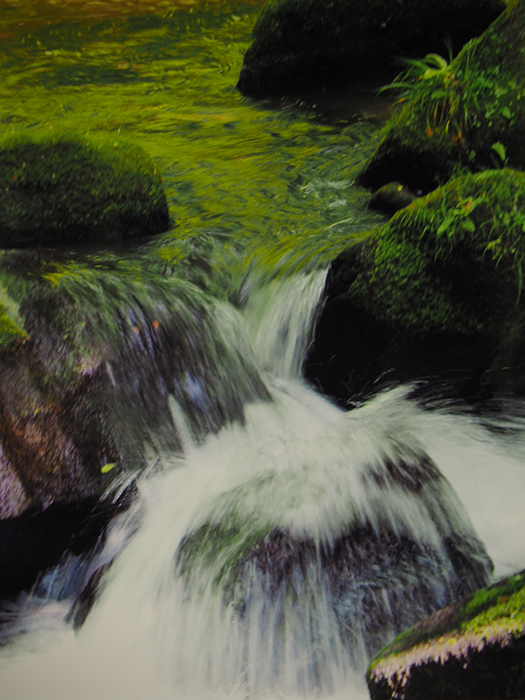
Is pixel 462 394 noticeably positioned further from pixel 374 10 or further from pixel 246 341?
pixel 374 10

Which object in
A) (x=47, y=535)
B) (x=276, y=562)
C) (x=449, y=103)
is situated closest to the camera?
(x=276, y=562)

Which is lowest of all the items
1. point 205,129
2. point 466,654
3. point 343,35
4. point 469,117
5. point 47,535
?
point 47,535

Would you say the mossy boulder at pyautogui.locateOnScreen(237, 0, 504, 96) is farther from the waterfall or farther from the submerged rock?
the waterfall

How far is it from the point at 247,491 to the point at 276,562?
17.2 inches

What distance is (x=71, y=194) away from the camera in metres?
4.16

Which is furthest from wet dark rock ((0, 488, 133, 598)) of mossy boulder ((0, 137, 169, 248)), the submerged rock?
mossy boulder ((0, 137, 169, 248))

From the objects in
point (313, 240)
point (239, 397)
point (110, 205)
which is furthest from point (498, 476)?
point (110, 205)

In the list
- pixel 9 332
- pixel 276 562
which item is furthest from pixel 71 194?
pixel 276 562

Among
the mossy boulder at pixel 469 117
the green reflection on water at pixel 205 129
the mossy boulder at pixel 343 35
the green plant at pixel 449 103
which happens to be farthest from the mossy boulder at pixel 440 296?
the mossy boulder at pixel 343 35

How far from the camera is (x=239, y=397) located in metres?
3.43

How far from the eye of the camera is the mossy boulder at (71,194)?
4141 millimetres

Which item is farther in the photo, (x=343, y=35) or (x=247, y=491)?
(x=343, y=35)

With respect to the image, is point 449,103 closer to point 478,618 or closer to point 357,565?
point 357,565

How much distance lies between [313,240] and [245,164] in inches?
59.4
